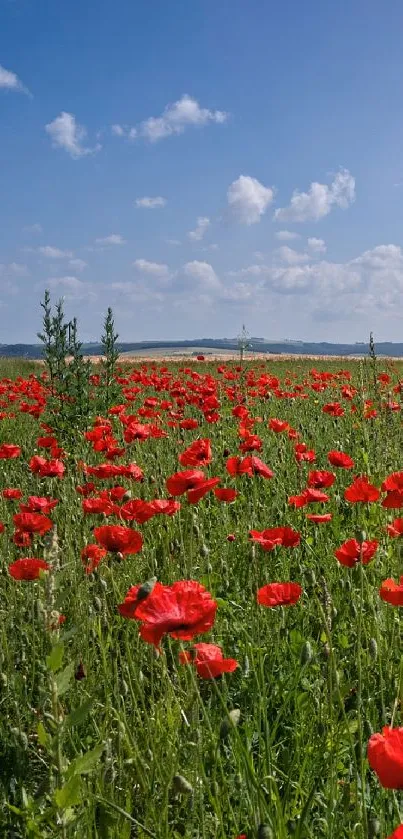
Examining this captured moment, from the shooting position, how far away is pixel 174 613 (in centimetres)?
143

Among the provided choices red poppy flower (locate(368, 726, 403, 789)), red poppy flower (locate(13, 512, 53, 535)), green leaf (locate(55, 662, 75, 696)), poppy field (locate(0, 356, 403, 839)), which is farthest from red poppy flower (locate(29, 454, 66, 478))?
red poppy flower (locate(368, 726, 403, 789))

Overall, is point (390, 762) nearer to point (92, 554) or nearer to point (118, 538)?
point (118, 538)

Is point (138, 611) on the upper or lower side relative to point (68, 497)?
upper

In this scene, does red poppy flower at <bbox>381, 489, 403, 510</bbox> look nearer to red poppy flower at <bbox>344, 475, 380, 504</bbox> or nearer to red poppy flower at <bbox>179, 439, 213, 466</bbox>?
red poppy flower at <bbox>344, 475, 380, 504</bbox>

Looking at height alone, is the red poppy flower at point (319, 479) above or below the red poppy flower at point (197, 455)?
below

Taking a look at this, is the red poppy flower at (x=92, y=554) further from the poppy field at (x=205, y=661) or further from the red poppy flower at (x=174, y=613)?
the red poppy flower at (x=174, y=613)

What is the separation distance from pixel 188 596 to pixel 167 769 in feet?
2.38

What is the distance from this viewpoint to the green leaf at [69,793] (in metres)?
1.29

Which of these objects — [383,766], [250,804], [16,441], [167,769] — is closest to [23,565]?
[167,769]

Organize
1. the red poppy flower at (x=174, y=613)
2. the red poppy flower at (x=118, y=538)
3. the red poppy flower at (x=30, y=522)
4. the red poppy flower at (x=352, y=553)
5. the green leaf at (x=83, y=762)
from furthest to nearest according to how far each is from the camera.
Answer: the red poppy flower at (x=30, y=522), the red poppy flower at (x=118, y=538), the red poppy flower at (x=352, y=553), the red poppy flower at (x=174, y=613), the green leaf at (x=83, y=762)

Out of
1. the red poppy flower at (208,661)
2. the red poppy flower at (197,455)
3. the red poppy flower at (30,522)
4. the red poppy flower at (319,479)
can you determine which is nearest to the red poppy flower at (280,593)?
the red poppy flower at (208,661)

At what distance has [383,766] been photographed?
835 millimetres

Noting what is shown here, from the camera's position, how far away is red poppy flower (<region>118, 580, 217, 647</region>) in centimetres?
139

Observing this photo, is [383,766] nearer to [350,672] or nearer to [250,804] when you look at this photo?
[250,804]
